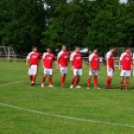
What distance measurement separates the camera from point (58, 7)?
207ft

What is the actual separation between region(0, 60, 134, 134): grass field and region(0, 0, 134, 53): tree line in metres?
43.7

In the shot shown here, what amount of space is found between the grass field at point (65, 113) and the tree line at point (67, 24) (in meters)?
43.7

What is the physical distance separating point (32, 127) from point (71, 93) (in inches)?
269

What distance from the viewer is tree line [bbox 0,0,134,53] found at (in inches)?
2296

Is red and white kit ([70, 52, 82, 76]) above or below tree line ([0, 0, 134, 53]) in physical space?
below

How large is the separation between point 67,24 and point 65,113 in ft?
172

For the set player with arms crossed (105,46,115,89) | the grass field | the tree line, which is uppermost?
the tree line

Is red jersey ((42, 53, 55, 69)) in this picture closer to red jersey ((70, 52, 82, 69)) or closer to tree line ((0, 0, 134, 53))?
red jersey ((70, 52, 82, 69))

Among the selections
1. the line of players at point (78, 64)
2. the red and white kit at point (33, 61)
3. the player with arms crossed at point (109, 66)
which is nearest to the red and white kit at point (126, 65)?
the line of players at point (78, 64)

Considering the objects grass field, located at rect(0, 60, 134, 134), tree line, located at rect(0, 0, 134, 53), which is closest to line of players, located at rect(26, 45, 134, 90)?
grass field, located at rect(0, 60, 134, 134)

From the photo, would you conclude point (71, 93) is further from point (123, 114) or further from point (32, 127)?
point (32, 127)

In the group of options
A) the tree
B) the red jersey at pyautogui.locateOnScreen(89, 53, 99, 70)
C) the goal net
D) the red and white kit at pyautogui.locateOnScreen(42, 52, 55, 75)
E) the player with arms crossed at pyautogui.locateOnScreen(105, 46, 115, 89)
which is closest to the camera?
the player with arms crossed at pyautogui.locateOnScreen(105, 46, 115, 89)

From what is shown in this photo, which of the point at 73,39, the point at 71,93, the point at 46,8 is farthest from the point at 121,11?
the point at 71,93

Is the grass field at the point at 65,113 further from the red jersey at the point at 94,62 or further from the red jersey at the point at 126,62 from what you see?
the red jersey at the point at 94,62
